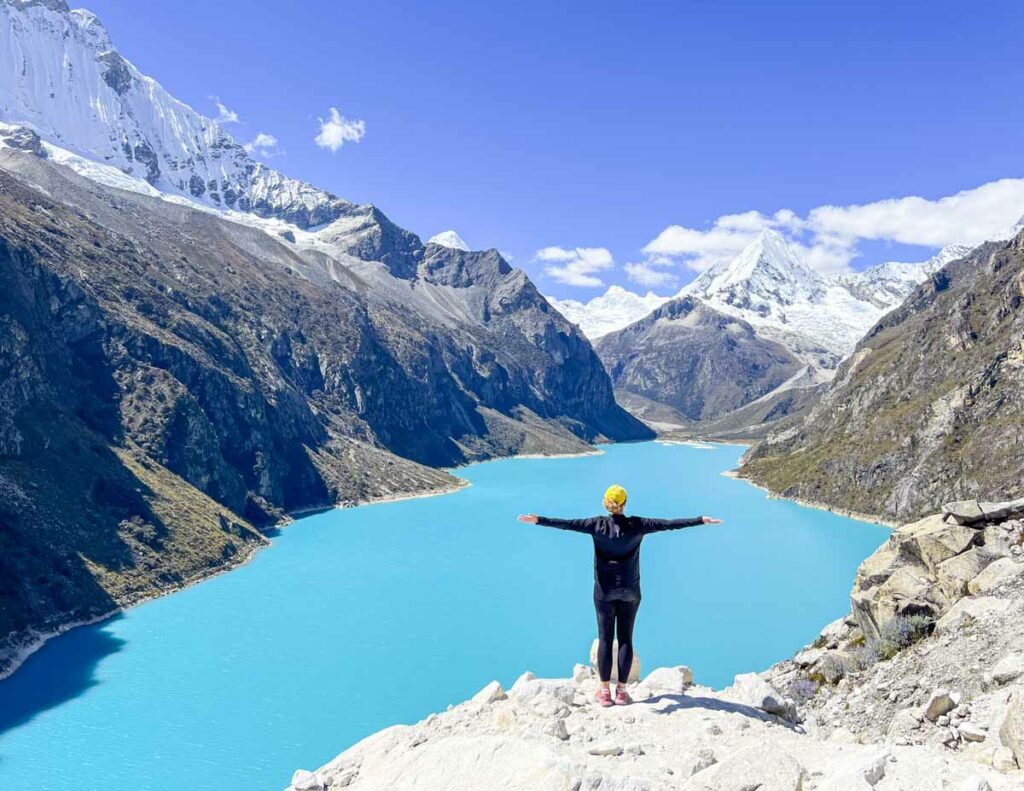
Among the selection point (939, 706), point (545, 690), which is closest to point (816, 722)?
point (939, 706)

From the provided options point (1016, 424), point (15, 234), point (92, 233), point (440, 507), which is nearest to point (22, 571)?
point (15, 234)

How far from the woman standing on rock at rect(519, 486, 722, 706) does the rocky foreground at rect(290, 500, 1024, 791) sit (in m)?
0.79

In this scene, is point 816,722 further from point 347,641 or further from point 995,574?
point 347,641

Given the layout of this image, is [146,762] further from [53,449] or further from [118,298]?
[118,298]

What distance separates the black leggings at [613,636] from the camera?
539 inches

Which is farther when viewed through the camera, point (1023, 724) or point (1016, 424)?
point (1016, 424)

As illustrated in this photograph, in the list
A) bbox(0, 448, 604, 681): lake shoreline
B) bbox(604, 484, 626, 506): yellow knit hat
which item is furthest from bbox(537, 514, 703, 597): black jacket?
bbox(0, 448, 604, 681): lake shoreline

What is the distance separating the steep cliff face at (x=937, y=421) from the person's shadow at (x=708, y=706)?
108538 millimetres

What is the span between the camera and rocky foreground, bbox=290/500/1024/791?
9.85 meters

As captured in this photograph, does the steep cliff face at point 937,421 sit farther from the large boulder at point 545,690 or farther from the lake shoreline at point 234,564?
the large boulder at point 545,690

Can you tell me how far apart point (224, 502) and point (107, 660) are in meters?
57.7

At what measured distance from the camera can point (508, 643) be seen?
64750mm

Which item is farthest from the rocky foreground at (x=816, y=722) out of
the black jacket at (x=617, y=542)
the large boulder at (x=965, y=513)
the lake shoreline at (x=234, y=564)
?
the lake shoreline at (x=234, y=564)

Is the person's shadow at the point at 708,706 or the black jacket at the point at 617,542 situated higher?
the black jacket at the point at 617,542
